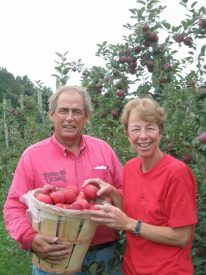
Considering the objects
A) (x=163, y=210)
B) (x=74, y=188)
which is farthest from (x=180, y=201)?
(x=74, y=188)

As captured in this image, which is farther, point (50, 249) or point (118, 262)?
point (118, 262)

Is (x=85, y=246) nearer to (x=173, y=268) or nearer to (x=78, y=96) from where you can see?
(x=173, y=268)

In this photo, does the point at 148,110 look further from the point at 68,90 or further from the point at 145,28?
the point at 145,28

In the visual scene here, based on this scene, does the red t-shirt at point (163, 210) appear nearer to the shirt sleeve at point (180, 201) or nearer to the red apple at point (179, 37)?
the shirt sleeve at point (180, 201)

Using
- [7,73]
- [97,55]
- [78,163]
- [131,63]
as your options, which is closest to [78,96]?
[78,163]

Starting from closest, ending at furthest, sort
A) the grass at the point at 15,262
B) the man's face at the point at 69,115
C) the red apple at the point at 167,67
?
the man's face at the point at 69,115 < the red apple at the point at 167,67 < the grass at the point at 15,262

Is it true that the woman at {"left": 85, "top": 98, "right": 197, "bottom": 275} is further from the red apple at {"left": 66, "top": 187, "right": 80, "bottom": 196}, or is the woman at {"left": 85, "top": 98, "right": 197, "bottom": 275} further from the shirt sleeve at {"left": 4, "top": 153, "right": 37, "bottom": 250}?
the shirt sleeve at {"left": 4, "top": 153, "right": 37, "bottom": 250}

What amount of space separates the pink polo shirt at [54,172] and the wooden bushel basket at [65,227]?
0.60ft

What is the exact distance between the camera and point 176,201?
2.18m

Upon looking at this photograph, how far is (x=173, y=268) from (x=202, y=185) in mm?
716

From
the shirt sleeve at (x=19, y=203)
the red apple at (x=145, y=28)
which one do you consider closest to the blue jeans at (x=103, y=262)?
the shirt sleeve at (x=19, y=203)

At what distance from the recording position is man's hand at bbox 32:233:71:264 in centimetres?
233

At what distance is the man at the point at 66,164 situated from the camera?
8.68ft

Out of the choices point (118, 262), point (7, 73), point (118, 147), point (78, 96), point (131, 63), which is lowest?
point (118, 262)
